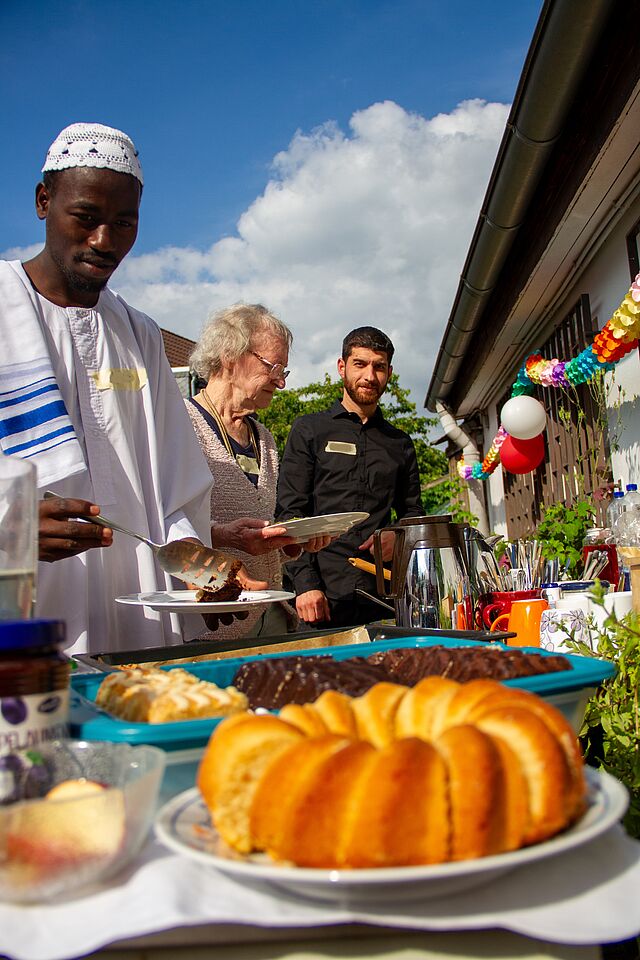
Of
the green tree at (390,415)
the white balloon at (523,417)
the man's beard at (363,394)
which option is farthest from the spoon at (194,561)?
the green tree at (390,415)

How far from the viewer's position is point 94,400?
2.12 meters

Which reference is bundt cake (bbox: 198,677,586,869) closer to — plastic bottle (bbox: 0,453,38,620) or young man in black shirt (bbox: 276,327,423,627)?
plastic bottle (bbox: 0,453,38,620)

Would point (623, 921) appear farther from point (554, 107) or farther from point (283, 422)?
point (283, 422)

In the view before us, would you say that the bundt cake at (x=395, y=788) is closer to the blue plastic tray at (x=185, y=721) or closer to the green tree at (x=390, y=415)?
the blue plastic tray at (x=185, y=721)

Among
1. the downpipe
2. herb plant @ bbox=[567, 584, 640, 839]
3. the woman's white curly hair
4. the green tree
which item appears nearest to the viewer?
herb plant @ bbox=[567, 584, 640, 839]

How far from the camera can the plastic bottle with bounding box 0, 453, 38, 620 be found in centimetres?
93

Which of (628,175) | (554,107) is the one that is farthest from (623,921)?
(628,175)

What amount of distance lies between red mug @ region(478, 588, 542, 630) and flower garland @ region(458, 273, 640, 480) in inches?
83.0

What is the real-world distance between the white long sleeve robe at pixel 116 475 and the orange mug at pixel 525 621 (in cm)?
88

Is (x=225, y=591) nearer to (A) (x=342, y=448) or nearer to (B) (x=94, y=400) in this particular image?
(B) (x=94, y=400)

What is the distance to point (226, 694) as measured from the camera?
869 mm

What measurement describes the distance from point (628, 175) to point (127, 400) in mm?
3289

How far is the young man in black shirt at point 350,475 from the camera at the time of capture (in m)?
3.91

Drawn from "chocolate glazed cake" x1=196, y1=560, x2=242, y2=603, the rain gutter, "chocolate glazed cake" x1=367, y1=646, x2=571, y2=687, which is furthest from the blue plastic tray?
the rain gutter
